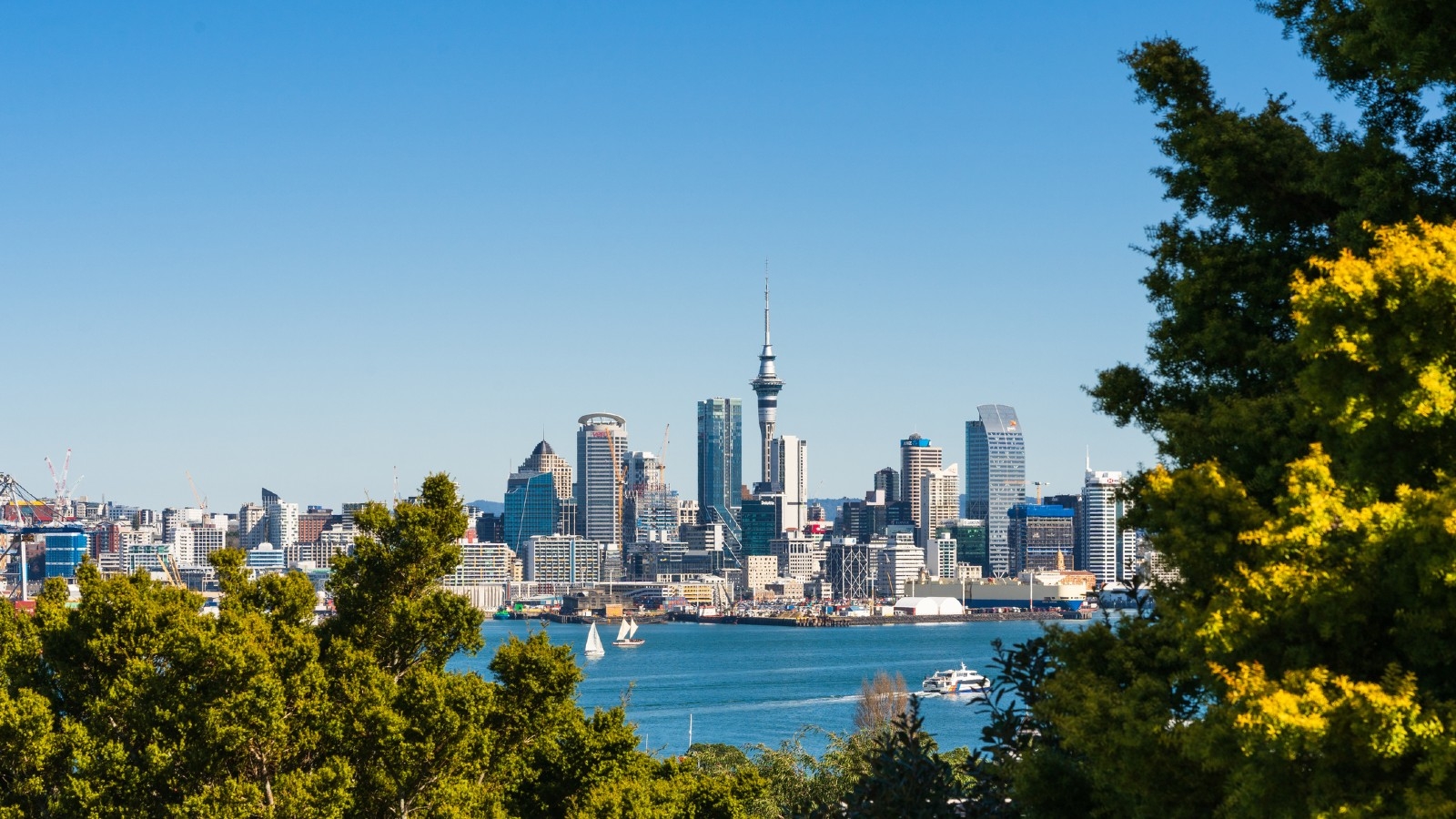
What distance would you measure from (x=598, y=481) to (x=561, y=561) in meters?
24.0

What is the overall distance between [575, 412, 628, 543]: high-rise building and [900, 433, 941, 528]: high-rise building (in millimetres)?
35732

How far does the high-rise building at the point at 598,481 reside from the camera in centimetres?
18812

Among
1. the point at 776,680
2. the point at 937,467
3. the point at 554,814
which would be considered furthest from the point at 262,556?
the point at 554,814

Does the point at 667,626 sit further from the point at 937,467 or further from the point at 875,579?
the point at 937,467

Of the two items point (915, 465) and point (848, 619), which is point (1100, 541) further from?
point (848, 619)

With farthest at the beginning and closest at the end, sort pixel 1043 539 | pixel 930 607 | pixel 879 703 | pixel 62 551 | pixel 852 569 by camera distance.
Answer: pixel 1043 539 → pixel 852 569 → pixel 930 607 → pixel 62 551 → pixel 879 703

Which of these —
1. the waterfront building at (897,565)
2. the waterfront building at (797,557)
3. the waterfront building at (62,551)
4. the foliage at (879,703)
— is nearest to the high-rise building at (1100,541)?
the waterfront building at (897,565)

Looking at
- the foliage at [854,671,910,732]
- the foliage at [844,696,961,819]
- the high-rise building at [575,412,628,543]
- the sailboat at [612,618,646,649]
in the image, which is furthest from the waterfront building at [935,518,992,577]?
the foliage at [844,696,961,819]

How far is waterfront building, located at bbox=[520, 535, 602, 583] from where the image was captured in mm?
167375

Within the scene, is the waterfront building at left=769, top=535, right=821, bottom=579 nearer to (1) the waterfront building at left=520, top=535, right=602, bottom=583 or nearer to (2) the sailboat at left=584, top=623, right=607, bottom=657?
(1) the waterfront building at left=520, top=535, right=602, bottom=583

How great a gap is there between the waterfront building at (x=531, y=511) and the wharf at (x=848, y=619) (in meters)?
57.5

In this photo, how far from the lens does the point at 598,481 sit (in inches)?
7534

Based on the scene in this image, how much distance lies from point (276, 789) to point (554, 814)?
2.38 m

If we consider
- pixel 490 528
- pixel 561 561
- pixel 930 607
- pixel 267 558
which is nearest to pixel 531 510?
pixel 490 528
